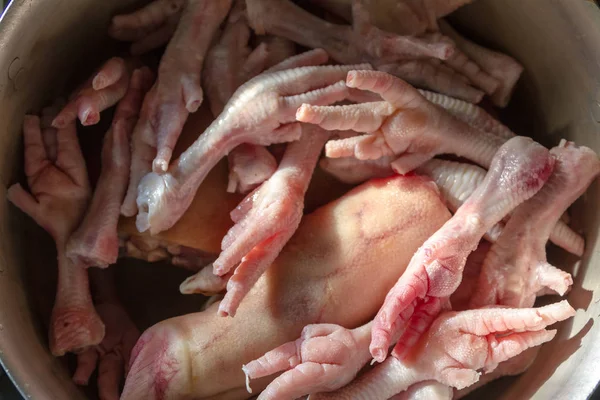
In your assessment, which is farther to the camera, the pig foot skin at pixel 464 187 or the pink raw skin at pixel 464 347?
the pig foot skin at pixel 464 187

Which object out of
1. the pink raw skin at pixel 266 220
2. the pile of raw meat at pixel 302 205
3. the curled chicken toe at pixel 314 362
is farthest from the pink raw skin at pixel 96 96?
the curled chicken toe at pixel 314 362

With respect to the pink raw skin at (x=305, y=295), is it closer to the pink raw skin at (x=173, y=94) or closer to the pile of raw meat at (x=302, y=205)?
the pile of raw meat at (x=302, y=205)

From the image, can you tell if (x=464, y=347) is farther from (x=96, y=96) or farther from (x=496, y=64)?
(x=96, y=96)

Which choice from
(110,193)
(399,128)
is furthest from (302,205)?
(110,193)

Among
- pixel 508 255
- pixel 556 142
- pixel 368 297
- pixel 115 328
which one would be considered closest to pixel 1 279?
pixel 115 328

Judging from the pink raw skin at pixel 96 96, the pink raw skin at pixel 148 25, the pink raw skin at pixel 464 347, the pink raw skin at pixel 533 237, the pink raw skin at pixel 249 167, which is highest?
the pink raw skin at pixel 148 25

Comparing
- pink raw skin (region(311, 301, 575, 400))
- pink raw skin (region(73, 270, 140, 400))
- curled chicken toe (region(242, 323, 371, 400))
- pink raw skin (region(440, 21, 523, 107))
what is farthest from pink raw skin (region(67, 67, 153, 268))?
pink raw skin (region(440, 21, 523, 107))

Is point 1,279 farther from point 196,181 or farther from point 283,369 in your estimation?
point 283,369

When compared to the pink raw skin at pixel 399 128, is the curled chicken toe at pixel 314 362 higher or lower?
lower
